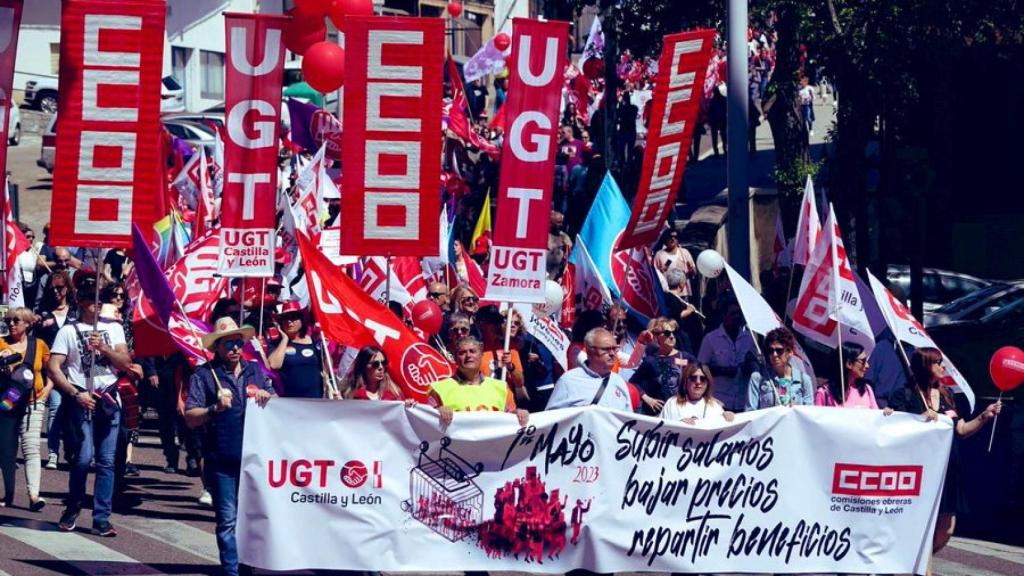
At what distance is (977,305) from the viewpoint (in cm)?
2119

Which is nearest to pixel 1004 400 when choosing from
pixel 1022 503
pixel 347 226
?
pixel 1022 503

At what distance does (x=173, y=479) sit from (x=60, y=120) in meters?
4.31

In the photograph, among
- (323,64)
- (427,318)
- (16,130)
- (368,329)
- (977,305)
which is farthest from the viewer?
(16,130)

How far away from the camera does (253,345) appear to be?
1216 cm

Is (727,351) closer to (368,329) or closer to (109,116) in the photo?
(368,329)

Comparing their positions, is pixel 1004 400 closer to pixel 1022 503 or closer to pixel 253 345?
pixel 1022 503

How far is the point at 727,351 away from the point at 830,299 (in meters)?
1.54

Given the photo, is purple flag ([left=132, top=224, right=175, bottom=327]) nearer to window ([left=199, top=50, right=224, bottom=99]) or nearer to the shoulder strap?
the shoulder strap

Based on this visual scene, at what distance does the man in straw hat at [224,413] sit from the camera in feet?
33.6

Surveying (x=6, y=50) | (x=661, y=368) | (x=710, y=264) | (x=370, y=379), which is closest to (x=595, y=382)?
(x=370, y=379)

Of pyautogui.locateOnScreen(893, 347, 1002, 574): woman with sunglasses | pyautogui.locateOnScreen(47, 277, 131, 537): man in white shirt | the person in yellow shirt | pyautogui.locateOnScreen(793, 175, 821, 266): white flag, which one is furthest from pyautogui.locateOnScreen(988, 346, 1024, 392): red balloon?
pyautogui.locateOnScreen(47, 277, 131, 537): man in white shirt

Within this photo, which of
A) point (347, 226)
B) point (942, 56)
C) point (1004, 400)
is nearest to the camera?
point (347, 226)

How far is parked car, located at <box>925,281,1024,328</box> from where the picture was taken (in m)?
20.9

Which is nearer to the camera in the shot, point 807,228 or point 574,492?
point 574,492
